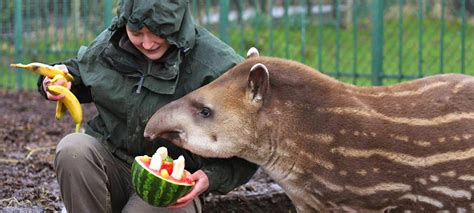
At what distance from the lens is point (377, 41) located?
1008cm

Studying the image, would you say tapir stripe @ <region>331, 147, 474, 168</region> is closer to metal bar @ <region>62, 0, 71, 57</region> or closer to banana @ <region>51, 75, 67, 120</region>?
banana @ <region>51, 75, 67, 120</region>

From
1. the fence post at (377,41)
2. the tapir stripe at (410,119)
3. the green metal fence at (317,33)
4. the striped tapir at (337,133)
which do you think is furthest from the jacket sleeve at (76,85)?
the fence post at (377,41)

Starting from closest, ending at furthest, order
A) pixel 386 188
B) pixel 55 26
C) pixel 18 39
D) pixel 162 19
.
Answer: pixel 386 188 < pixel 162 19 < pixel 55 26 < pixel 18 39

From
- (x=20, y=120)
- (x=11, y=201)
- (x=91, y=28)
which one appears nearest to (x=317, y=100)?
(x=11, y=201)

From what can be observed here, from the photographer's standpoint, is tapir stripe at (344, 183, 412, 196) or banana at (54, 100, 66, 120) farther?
banana at (54, 100, 66, 120)

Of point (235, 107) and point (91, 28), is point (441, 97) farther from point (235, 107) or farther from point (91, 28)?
point (91, 28)

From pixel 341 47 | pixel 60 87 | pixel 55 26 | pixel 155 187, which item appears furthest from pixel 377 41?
pixel 155 187

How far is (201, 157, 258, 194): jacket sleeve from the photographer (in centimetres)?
509

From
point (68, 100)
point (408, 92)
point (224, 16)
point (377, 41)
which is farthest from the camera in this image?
point (224, 16)

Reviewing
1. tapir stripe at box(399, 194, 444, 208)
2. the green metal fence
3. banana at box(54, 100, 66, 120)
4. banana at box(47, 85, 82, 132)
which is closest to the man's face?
banana at box(47, 85, 82, 132)

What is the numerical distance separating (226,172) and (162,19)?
34.2 inches

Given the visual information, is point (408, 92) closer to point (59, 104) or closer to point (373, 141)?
point (373, 141)

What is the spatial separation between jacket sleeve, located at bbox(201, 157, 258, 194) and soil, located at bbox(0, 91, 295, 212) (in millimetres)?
887

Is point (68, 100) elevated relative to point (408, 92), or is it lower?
lower
